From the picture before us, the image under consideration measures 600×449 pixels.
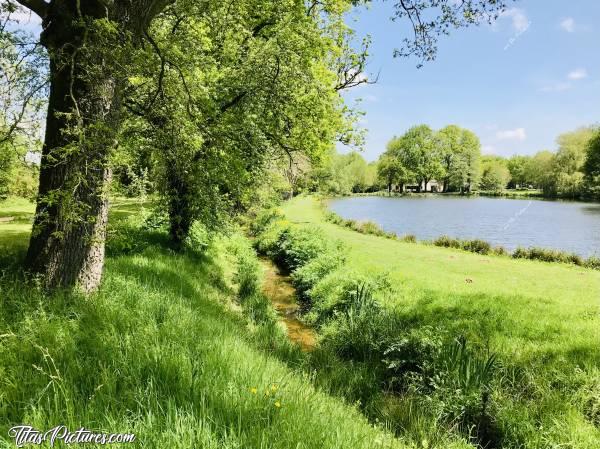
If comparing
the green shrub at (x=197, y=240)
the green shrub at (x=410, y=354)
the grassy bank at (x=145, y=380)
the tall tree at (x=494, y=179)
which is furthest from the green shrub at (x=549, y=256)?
the tall tree at (x=494, y=179)

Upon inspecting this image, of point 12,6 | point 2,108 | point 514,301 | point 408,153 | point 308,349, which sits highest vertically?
point 408,153

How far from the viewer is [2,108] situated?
167 inches

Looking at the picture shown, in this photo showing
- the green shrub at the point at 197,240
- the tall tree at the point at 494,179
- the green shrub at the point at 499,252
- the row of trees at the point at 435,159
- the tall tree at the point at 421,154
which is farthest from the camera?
the tall tree at the point at 421,154

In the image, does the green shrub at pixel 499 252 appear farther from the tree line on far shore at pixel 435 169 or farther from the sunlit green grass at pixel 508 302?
the tree line on far shore at pixel 435 169

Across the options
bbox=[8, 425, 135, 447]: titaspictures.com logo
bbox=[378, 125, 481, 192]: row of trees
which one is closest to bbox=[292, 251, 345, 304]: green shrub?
bbox=[8, 425, 135, 447]: titaspictures.com logo

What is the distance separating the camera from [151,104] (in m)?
6.05

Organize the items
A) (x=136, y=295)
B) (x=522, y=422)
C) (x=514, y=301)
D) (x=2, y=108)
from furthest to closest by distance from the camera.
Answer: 1. (x=514, y=301)
2. (x=136, y=295)
3. (x=522, y=422)
4. (x=2, y=108)

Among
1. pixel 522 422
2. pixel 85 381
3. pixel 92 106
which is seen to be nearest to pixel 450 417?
pixel 522 422

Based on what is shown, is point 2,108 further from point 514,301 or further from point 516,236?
point 516,236

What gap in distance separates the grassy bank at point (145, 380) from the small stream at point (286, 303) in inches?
184

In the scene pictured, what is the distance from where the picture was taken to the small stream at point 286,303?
376 inches

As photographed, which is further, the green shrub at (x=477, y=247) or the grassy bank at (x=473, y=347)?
the green shrub at (x=477, y=247)

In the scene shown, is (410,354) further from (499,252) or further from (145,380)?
(499,252)

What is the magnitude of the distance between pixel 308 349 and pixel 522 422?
472 cm
